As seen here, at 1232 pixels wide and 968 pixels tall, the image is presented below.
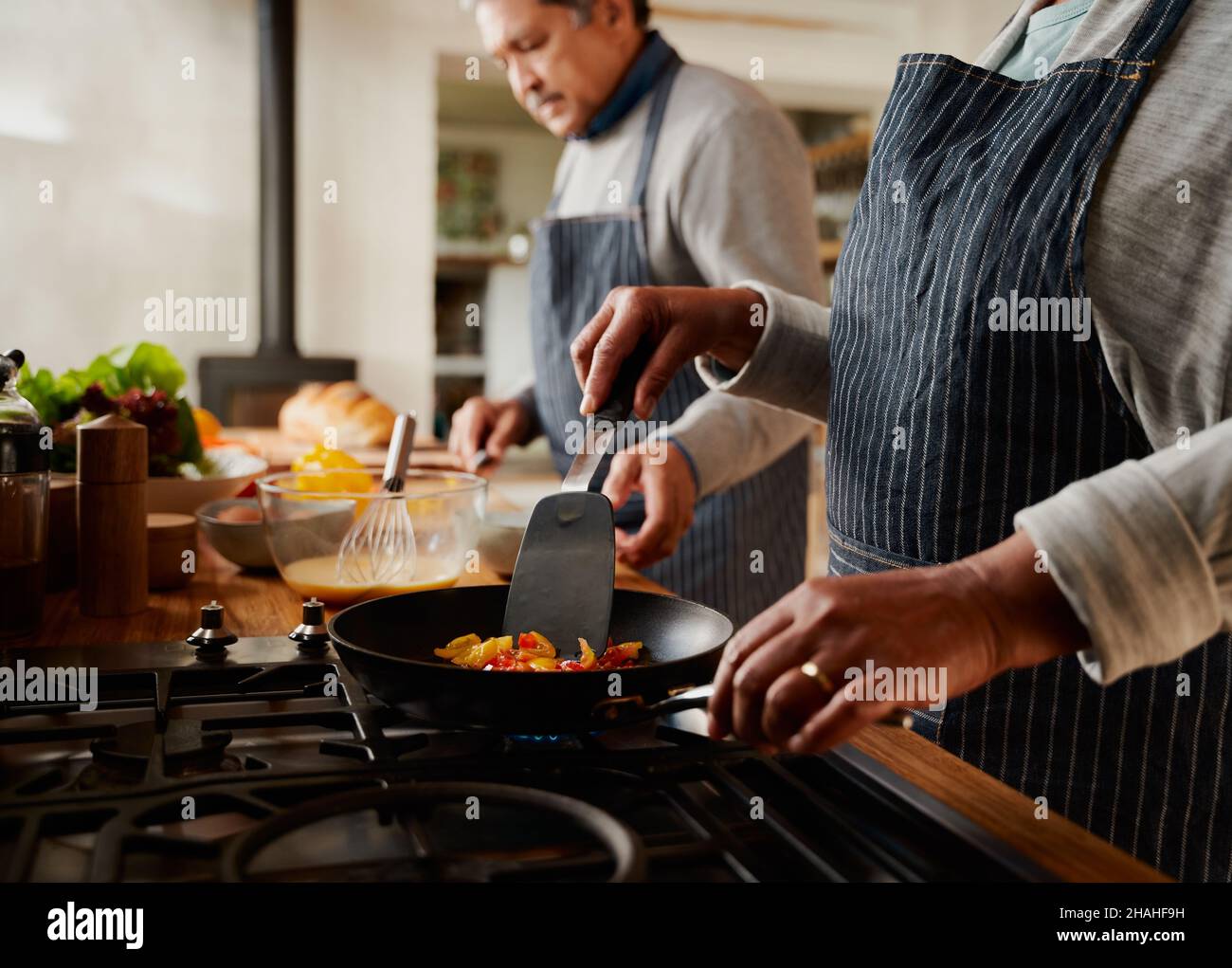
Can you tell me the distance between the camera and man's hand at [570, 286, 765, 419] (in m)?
1.02

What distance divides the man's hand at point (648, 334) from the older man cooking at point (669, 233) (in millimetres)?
443

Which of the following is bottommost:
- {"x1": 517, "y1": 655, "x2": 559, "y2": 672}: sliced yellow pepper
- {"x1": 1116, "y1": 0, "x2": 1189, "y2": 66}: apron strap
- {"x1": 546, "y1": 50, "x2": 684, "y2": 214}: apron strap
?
{"x1": 517, "y1": 655, "x2": 559, "y2": 672}: sliced yellow pepper

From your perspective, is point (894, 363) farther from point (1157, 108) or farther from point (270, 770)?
point (270, 770)

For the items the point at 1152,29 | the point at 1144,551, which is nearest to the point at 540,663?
the point at 1144,551

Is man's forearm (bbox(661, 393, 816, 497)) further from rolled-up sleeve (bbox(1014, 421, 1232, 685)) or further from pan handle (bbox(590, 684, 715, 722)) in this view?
rolled-up sleeve (bbox(1014, 421, 1232, 685))

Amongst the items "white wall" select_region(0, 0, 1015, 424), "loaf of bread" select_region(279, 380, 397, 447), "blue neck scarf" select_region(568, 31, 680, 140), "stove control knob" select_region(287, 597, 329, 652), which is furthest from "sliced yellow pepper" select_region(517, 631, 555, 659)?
"white wall" select_region(0, 0, 1015, 424)

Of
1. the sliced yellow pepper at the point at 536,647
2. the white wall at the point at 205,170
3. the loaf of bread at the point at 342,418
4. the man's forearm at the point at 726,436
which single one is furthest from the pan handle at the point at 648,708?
the white wall at the point at 205,170

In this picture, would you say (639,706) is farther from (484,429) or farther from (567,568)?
(484,429)

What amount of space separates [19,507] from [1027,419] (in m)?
0.88

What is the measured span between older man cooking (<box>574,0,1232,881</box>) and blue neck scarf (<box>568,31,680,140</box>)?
0.91 metres

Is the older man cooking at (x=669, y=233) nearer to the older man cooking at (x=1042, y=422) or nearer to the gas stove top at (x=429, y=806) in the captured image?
the older man cooking at (x=1042, y=422)
